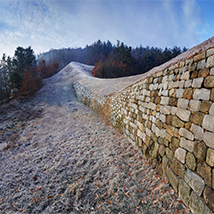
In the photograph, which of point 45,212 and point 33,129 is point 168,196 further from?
point 33,129

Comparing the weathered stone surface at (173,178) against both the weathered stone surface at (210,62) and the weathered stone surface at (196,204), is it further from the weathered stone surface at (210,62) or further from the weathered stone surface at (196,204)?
the weathered stone surface at (210,62)

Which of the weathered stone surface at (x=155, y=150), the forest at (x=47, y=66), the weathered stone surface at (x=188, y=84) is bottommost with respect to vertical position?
the weathered stone surface at (x=155, y=150)

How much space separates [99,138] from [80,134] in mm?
1375

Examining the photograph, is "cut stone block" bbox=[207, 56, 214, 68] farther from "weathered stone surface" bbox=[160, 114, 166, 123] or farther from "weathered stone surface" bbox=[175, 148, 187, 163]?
"weathered stone surface" bbox=[175, 148, 187, 163]

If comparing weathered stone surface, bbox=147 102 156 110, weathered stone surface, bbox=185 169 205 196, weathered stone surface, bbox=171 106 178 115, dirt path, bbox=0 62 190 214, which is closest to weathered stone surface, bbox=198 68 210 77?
weathered stone surface, bbox=171 106 178 115

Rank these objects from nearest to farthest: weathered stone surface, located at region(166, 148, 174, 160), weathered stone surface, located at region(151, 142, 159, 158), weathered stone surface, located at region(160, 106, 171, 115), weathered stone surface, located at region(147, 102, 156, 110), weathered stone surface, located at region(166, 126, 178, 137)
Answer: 1. weathered stone surface, located at region(166, 126, 178, 137)
2. weathered stone surface, located at region(166, 148, 174, 160)
3. weathered stone surface, located at region(160, 106, 171, 115)
4. weathered stone surface, located at region(151, 142, 159, 158)
5. weathered stone surface, located at region(147, 102, 156, 110)

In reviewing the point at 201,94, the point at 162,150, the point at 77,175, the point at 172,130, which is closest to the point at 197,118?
the point at 201,94

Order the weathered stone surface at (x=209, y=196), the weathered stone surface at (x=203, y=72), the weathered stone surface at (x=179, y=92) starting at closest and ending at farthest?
the weathered stone surface at (x=209, y=196) → the weathered stone surface at (x=203, y=72) → the weathered stone surface at (x=179, y=92)

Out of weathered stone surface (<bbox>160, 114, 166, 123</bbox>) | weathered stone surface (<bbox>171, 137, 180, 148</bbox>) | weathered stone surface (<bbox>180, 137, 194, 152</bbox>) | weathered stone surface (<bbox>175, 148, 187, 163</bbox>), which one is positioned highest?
weathered stone surface (<bbox>160, 114, 166, 123</bbox>)

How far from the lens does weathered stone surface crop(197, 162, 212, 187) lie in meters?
2.04

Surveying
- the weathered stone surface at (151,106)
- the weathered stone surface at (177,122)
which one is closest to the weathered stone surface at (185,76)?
the weathered stone surface at (177,122)

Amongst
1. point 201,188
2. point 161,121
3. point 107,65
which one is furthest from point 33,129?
point 107,65

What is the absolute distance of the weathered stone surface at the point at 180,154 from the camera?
264 centimetres

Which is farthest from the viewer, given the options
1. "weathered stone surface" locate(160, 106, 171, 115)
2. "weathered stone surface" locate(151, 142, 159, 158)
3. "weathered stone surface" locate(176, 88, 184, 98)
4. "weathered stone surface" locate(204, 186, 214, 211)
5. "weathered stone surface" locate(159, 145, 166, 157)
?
"weathered stone surface" locate(151, 142, 159, 158)
